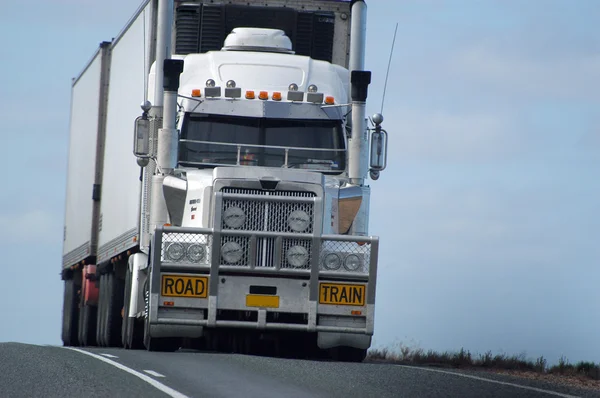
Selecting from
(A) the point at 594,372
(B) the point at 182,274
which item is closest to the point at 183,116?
(B) the point at 182,274

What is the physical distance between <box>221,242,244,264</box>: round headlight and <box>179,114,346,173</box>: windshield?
1379 mm

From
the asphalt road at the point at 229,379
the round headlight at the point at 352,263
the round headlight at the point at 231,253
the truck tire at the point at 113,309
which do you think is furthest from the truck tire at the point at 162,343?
the truck tire at the point at 113,309

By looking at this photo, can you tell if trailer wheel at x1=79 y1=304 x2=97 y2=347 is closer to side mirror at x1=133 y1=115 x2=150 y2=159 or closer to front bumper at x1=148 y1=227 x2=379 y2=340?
side mirror at x1=133 y1=115 x2=150 y2=159

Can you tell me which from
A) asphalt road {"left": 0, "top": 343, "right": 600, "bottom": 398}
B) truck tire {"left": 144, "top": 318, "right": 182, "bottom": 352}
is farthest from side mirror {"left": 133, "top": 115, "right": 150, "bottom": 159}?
asphalt road {"left": 0, "top": 343, "right": 600, "bottom": 398}

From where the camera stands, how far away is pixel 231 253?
51.8ft

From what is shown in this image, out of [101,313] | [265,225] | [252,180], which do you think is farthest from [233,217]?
[101,313]

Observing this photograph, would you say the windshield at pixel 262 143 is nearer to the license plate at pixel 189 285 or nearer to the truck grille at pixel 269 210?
the truck grille at pixel 269 210

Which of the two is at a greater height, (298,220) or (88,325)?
(298,220)

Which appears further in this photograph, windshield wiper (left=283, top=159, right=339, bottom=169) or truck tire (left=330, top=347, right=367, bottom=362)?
truck tire (left=330, top=347, right=367, bottom=362)

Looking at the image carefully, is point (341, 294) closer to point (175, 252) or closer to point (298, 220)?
point (298, 220)

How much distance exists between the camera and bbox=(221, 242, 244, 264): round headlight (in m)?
15.8

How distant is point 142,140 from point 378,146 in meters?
3.31

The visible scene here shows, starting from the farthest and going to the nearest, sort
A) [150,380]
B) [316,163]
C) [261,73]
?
[261,73], [316,163], [150,380]

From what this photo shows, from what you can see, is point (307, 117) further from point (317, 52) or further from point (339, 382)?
point (339, 382)
